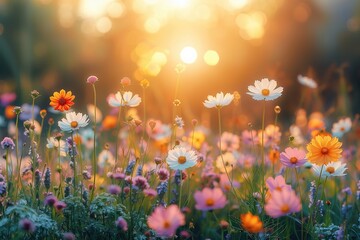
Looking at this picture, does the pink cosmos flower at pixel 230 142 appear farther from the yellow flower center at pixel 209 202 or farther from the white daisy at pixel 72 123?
the yellow flower center at pixel 209 202

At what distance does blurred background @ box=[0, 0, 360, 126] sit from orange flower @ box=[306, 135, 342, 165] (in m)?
5.22

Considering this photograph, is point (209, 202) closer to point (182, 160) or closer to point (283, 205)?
point (283, 205)

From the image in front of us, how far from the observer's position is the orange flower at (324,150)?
203 cm

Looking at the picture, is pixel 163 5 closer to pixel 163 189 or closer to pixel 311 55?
pixel 311 55

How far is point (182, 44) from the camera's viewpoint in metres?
10.3

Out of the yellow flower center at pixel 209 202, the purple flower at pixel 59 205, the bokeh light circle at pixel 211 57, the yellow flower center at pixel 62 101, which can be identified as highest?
the bokeh light circle at pixel 211 57

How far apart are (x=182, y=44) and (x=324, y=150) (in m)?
8.38

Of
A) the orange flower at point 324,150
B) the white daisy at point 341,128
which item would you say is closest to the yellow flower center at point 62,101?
the orange flower at point 324,150

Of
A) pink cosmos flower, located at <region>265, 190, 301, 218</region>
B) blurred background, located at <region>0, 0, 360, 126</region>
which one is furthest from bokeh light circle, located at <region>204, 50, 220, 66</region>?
pink cosmos flower, located at <region>265, 190, 301, 218</region>

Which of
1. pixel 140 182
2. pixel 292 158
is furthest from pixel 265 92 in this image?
pixel 140 182

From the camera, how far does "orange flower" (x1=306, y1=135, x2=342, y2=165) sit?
2.03 metres

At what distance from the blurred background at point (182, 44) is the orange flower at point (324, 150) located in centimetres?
522

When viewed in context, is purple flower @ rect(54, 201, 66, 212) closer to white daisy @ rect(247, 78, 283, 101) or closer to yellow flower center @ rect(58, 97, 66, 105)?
yellow flower center @ rect(58, 97, 66, 105)

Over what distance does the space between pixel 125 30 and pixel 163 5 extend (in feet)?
8.91
